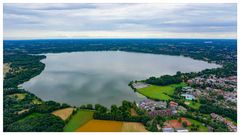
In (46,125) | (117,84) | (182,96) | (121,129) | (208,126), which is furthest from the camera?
(117,84)

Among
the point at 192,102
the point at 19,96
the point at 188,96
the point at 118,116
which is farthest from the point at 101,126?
the point at 19,96

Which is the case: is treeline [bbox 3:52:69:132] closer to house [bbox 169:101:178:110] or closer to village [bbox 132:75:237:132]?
village [bbox 132:75:237:132]

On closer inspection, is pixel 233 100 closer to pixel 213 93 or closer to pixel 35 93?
pixel 213 93

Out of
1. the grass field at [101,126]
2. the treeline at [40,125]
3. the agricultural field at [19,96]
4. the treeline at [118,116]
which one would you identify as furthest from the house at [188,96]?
the agricultural field at [19,96]

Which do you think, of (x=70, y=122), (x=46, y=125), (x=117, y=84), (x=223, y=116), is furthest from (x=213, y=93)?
(x=46, y=125)

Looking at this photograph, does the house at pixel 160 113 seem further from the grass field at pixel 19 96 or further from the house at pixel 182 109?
the grass field at pixel 19 96

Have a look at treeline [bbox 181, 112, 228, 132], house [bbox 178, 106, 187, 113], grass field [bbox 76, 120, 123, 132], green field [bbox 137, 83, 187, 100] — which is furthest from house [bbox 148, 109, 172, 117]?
green field [bbox 137, 83, 187, 100]
